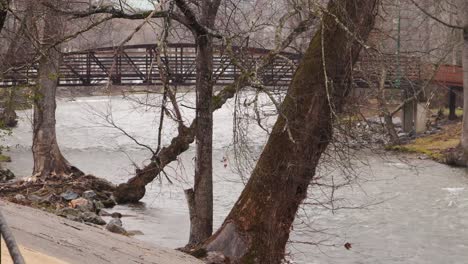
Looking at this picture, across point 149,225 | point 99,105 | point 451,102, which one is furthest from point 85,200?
point 99,105

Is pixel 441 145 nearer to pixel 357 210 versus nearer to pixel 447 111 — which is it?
pixel 447 111

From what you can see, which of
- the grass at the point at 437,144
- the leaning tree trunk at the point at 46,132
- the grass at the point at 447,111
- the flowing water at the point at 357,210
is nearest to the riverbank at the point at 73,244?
the flowing water at the point at 357,210

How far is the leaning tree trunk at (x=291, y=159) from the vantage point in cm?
902

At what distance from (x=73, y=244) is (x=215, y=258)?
2216 mm

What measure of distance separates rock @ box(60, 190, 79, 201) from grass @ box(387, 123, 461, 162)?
12.1m

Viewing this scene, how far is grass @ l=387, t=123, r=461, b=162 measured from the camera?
2703 centimetres

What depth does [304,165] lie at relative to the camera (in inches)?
358

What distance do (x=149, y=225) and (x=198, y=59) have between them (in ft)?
16.2

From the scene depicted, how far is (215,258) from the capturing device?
29.1 ft

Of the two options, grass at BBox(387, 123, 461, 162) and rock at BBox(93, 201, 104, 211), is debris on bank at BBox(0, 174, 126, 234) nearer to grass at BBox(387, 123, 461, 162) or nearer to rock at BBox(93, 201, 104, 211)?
rock at BBox(93, 201, 104, 211)

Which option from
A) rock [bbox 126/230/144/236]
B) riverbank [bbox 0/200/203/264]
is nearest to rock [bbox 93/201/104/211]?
rock [bbox 126/230/144/236]

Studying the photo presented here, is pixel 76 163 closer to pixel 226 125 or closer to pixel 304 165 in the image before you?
pixel 226 125

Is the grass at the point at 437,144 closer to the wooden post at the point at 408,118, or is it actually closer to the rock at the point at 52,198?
the wooden post at the point at 408,118

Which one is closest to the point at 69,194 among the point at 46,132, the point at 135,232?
the point at 46,132
